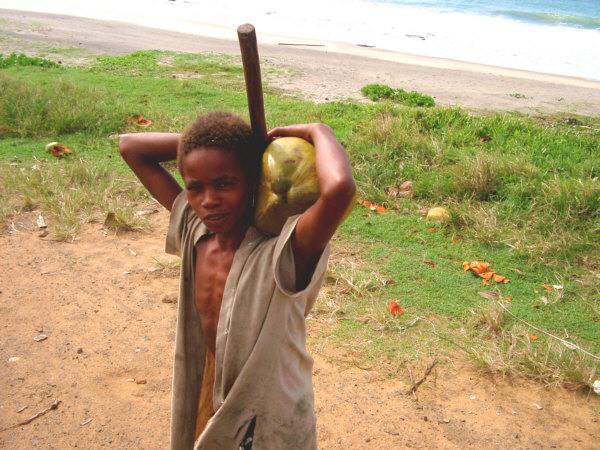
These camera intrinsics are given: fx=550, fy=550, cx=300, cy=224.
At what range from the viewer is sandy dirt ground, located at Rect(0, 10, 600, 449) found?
8.55 ft

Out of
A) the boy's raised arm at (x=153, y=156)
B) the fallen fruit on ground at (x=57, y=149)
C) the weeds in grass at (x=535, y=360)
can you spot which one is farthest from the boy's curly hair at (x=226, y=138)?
the fallen fruit on ground at (x=57, y=149)

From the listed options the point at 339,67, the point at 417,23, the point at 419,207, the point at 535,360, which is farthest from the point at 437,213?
the point at 417,23

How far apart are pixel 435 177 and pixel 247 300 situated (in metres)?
3.83

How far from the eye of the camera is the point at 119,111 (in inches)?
257

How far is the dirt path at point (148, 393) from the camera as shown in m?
2.60

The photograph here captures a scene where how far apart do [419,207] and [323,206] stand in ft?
12.0

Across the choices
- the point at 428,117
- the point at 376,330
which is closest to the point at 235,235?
the point at 376,330

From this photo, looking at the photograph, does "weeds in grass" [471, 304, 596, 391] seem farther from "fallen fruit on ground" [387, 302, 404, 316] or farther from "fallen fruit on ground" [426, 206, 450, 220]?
A: "fallen fruit on ground" [426, 206, 450, 220]

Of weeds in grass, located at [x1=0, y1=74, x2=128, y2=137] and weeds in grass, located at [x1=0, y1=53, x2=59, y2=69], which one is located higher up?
weeds in grass, located at [x1=0, y1=53, x2=59, y2=69]

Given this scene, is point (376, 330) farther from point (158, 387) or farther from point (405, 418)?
point (158, 387)

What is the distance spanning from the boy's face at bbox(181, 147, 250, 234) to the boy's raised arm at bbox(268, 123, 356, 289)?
23 cm

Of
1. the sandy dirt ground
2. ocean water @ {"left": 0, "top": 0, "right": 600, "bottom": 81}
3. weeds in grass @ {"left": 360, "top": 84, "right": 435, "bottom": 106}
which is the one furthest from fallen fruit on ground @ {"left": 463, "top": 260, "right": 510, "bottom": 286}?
ocean water @ {"left": 0, "top": 0, "right": 600, "bottom": 81}

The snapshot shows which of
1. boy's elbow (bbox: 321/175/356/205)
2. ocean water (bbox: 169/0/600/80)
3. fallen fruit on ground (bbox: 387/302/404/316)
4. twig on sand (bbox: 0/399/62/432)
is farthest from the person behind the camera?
ocean water (bbox: 169/0/600/80)

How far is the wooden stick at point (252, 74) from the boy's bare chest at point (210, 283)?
41 cm
